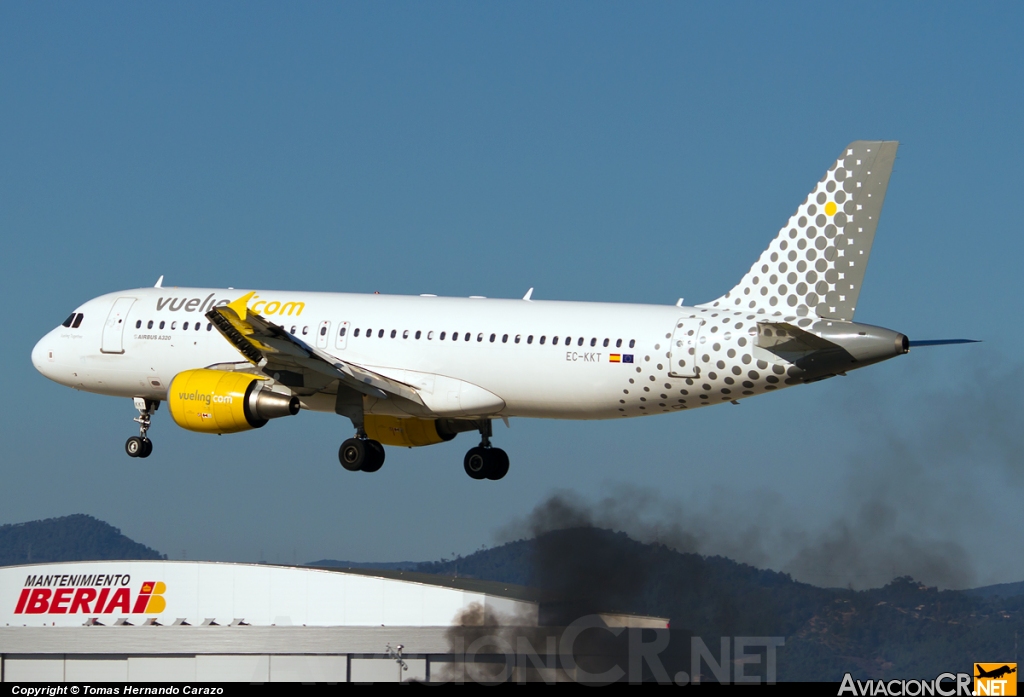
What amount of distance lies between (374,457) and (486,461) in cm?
364

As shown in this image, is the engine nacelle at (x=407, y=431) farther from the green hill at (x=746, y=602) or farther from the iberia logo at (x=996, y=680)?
the iberia logo at (x=996, y=680)

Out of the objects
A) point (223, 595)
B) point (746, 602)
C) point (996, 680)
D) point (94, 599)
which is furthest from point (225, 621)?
point (996, 680)

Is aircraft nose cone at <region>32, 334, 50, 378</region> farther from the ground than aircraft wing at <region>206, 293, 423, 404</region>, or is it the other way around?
aircraft nose cone at <region>32, 334, 50, 378</region>

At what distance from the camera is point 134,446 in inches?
1854

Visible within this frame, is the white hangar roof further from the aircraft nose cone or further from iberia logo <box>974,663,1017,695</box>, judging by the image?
iberia logo <box>974,663,1017,695</box>

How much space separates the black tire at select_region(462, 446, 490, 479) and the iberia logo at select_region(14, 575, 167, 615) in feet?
102

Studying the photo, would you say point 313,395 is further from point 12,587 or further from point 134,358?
point 12,587

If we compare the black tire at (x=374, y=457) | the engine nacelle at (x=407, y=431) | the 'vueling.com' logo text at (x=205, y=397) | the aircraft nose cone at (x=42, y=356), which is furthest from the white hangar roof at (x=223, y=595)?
the 'vueling.com' logo text at (x=205, y=397)

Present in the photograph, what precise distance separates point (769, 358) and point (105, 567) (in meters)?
45.8

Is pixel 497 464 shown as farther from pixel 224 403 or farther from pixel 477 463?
pixel 224 403

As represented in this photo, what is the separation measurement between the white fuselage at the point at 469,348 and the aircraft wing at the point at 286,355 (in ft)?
1.43

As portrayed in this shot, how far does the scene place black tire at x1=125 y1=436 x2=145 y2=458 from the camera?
47.1 meters

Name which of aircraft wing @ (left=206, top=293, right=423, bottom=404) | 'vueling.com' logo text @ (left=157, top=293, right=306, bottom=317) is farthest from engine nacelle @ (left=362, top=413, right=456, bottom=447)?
'vueling.com' logo text @ (left=157, top=293, right=306, bottom=317)

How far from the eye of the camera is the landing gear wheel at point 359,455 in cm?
4269
